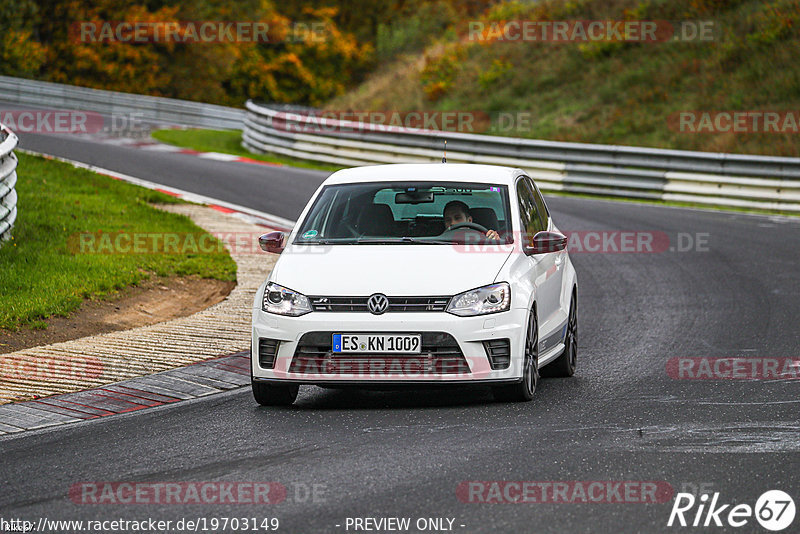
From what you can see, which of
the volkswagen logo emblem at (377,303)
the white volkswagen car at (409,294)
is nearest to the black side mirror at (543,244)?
the white volkswagen car at (409,294)

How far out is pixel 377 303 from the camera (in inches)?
309

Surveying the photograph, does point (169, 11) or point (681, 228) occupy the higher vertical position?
point (169, 11)

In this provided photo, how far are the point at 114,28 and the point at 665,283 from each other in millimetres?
36526

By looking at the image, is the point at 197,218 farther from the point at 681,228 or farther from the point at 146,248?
the point at 681,228

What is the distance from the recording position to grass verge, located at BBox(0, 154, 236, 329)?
38.4ft

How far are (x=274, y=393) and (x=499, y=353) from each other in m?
1.62

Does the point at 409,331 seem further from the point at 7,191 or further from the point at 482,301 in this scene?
the point at 7,191

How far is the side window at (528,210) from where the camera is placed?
921 cm

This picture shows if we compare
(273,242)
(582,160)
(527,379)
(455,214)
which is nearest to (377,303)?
(527,379)

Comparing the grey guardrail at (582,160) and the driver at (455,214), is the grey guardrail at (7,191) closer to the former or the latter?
the driver at (455,214)

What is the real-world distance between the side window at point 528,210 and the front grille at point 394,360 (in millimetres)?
1574

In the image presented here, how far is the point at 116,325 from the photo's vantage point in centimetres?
1141

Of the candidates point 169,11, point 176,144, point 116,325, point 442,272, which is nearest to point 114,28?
point 169,11

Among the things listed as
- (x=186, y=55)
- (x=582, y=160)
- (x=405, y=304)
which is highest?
(x=186, y=55)
